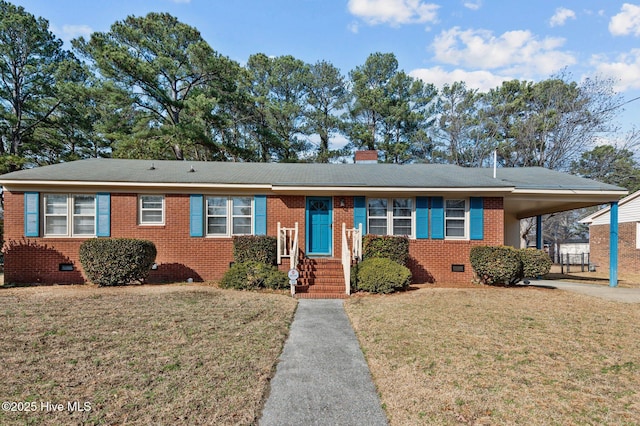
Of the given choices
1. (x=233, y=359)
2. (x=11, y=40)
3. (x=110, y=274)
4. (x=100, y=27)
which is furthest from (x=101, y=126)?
(x=233, y=359)

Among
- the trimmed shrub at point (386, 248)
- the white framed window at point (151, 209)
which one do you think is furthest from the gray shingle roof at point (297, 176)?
the trimmed shrub at point (386, 248)

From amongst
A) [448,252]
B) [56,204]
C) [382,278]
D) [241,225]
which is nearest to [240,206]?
[241,225]

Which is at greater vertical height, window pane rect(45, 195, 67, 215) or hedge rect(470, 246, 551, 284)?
window pane rect(45, 195, 67, 215)

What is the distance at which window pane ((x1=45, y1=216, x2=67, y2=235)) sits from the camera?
33.1ft

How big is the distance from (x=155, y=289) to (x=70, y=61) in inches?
882

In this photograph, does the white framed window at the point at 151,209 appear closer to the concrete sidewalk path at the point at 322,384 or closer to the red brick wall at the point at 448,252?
the concrete sidewalk path at the point at 322,384

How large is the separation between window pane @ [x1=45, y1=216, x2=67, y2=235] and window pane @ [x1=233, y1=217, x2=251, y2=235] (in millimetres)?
5225

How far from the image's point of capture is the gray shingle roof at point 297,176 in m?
10.1

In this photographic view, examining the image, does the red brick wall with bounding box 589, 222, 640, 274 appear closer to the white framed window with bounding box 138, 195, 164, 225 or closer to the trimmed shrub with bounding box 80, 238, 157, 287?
the white framed window with bounding box 138, 195, 164, 225

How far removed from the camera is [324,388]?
11.2 feet

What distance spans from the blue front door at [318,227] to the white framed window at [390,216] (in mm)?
1406

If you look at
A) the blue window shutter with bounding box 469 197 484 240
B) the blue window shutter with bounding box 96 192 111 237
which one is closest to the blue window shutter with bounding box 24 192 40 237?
the blue window shutter with bounding box 96 192 111 237

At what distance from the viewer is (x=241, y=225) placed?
10.8m

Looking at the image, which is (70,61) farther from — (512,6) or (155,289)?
(512,6)
